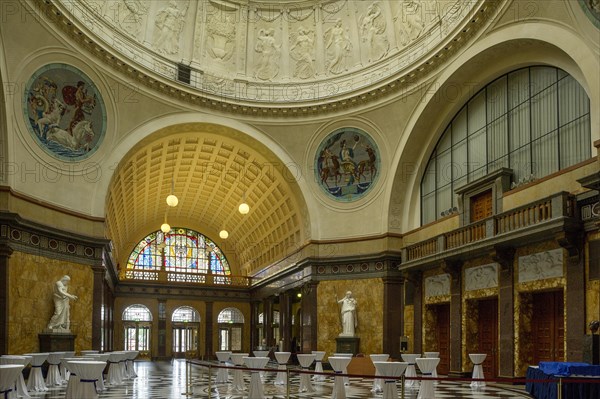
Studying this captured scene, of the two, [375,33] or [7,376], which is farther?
[375,33]

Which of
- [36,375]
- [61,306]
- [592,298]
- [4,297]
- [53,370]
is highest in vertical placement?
[592,298]

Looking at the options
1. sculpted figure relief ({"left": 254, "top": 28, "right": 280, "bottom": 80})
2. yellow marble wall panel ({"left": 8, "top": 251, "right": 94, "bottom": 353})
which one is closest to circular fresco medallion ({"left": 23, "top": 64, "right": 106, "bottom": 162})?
yellow marble wall panel ({"left": 8, "top": 251, "right": 94, "bottom": 353})

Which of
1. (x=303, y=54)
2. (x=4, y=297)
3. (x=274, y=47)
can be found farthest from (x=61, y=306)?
(x=303, y=54)

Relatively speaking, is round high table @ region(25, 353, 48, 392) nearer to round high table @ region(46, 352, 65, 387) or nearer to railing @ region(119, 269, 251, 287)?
round high table @ region(46, 352, 65, 387)

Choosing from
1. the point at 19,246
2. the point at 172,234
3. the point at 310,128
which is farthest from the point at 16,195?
the point at 172,234

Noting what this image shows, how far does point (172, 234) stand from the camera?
151 feet

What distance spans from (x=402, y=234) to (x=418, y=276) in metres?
2.44

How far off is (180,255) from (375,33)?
949 inches

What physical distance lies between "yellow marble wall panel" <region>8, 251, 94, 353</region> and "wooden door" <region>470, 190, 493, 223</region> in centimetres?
1373

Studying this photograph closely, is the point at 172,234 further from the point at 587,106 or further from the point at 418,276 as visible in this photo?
the point at 587,106

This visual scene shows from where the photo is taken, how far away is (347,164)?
29062 millimetres

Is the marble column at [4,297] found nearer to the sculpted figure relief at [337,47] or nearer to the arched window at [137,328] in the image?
the sculpted figure relief at [337,47]

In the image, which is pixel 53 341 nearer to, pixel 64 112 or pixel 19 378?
pixel 19 378

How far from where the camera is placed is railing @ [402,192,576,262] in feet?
56.0
